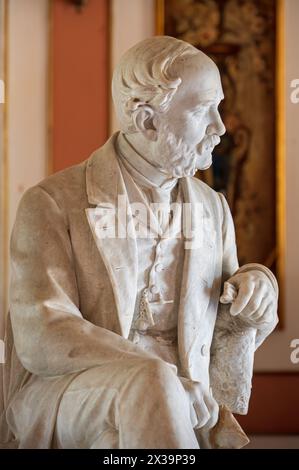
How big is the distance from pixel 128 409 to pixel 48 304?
0.43m

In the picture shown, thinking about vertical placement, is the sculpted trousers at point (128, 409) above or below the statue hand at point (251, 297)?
below

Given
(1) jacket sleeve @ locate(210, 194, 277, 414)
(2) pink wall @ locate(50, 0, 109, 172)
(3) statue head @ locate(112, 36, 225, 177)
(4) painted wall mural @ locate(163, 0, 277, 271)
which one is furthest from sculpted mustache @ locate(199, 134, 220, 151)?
(4) painted wall mural @ locate(163, 0, 277, 271)

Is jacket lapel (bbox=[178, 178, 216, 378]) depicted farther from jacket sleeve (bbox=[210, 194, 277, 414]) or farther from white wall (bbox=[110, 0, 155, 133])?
white wall (bbox=[110, 0, 155, 133])

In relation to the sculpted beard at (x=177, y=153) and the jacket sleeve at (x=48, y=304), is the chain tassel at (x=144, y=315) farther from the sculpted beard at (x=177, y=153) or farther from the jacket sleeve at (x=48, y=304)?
the sculpted beard at (x=177, y=153)

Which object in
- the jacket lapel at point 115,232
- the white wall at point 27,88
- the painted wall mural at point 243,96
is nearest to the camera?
the jacket lapel at point 115,232

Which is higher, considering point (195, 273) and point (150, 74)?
point (150, 74)

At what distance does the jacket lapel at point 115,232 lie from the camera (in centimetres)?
346

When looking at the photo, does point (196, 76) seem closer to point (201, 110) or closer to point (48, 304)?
point (201, 110)

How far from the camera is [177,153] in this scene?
139 inches

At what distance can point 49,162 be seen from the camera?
7.14 m

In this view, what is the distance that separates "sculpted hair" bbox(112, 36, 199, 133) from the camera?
3459 millimetres

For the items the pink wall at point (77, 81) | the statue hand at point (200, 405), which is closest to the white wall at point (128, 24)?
the pink wall at point (77, 81)

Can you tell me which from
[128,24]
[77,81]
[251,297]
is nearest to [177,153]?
[251,297]

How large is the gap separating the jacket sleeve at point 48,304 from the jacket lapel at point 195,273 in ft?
0.85
